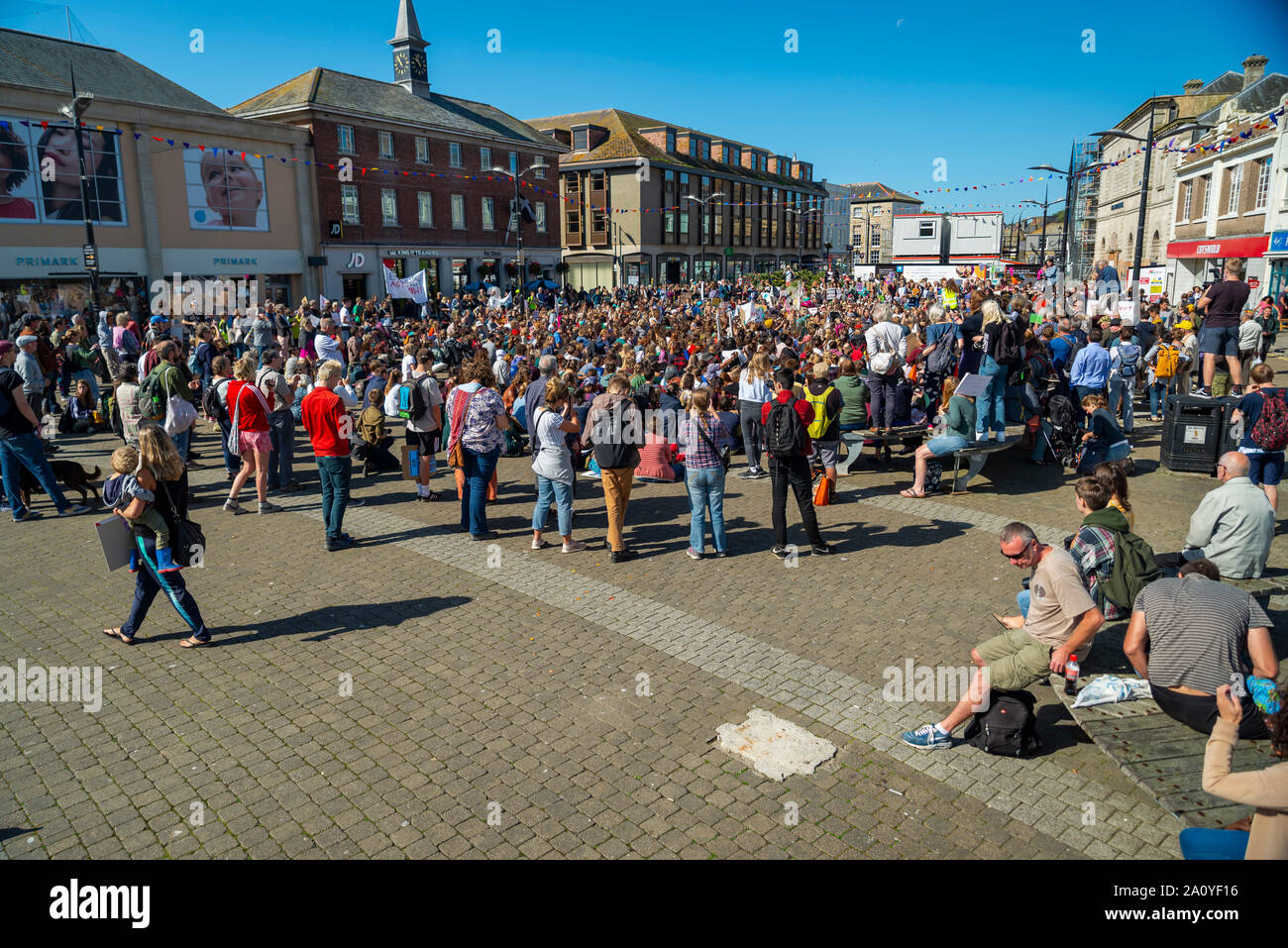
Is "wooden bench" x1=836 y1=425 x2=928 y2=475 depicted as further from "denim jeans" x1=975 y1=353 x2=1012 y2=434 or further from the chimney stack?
the chimney stack

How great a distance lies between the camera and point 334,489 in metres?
8.41

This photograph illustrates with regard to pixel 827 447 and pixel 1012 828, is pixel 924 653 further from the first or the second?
pixel 827 447

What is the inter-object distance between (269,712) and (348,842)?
1.64m

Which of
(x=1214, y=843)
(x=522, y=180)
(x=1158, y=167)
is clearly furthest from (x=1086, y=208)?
(x=1214, y=843)

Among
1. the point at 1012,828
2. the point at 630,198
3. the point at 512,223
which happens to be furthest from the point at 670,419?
the point at 630,198

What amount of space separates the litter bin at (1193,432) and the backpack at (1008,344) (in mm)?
2313

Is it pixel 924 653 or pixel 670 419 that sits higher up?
pixel 670 419

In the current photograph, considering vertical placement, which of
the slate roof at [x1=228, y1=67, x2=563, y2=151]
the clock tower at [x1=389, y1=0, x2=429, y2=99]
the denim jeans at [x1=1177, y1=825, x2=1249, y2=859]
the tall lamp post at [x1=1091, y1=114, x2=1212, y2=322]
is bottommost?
the denim jeans at [x1=1177, y1=825, x2=1249, y2=859]

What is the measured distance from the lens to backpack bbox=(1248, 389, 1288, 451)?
803 cm

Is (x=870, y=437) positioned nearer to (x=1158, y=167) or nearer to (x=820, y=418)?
(x=820, y=418)

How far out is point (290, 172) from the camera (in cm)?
3712

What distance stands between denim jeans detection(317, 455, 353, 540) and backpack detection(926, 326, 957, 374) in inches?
332

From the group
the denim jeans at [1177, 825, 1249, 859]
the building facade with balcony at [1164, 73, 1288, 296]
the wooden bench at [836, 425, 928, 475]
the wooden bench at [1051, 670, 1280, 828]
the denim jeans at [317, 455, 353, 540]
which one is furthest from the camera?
the building facade with balcony at [1164, 73, 1288, 296]

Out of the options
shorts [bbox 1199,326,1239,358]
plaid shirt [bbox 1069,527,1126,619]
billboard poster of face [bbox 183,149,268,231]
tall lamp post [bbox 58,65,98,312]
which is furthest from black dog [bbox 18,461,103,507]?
billboard poster of face [bbox 183,149,268,231]
